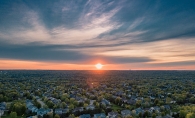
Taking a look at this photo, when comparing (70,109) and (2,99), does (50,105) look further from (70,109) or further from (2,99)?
(2,99)

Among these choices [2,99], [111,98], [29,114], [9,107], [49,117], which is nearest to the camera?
[49,117]

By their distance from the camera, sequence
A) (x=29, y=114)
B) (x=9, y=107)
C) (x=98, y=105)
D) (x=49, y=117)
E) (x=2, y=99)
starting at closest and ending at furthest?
1. (x=49, y=117)
2. (x=29, y=114)
3. (x=9, y=107)
4. (x=98, y=105)
5. (x=2, y=99)

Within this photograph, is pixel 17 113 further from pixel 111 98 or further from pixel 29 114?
pixel 111 98

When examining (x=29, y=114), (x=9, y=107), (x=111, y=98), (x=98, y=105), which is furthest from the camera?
(x=111, y=98)

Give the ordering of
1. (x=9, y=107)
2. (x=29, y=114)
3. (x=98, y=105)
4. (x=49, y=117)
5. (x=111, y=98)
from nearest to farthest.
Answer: (x=49, y=117)
(x=29, y=114)
(x=9, y=107)
(x=98, y=105)
(x=111, y=98)

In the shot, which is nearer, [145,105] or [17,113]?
[17,113]

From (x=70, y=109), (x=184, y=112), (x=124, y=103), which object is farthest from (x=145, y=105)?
(x=70, y=109)

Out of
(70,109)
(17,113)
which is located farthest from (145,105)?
(17,113)

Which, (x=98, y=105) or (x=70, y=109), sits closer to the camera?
(x=70, y=109)
